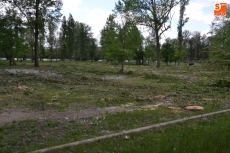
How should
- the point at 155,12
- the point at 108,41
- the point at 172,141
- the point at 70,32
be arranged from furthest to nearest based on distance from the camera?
the point at 70,32 → the point at 155,12 → the point at 108,41 → the point at 172,141

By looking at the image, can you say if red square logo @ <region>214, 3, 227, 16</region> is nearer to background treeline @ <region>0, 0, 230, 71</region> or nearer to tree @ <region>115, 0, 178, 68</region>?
background treeline @ <region>0, 0, 230, 71</region>

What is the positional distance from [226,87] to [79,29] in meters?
67.3

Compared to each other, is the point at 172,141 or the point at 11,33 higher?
the point at 11,33

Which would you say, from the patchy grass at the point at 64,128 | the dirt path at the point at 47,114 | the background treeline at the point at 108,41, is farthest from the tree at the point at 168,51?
the patchy grass at the point at 64,128

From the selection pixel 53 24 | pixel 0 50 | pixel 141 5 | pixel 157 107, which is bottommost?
pixel 157 107

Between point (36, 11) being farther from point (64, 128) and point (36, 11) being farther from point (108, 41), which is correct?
point (64, 128)

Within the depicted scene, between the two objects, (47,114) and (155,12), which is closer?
(47,114)

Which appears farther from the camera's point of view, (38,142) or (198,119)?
(198,119)

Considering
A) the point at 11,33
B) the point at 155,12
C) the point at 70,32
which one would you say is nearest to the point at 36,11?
the point at 11,33

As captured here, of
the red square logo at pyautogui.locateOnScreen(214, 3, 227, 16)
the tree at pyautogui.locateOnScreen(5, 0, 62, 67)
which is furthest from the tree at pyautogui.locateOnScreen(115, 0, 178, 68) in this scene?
the red square logo at pyautogui.locateOnScreen(214, 3, 227, 16)

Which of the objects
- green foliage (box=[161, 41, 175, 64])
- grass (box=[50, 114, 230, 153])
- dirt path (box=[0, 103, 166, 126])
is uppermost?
green foliage (box=[161, 41, 175, 64])

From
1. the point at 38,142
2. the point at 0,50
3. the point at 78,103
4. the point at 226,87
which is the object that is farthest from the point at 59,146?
the point at 0,50

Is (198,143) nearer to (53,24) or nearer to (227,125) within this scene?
(227,125)

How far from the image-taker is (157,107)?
35.8 ft
